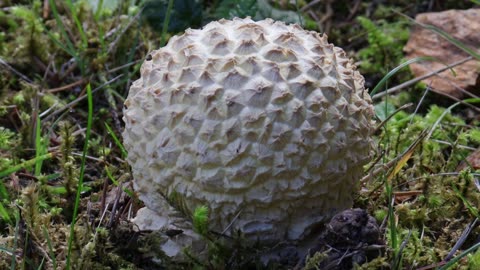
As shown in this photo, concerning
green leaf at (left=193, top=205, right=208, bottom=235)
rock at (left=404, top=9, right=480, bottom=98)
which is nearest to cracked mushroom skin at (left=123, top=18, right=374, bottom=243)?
green leaf at (left=193, top=205, right=208, bottom=235)

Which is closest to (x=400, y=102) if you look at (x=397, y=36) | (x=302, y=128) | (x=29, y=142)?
(x=397, y=36)

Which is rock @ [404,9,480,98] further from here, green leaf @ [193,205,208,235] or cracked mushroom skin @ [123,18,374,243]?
green leaf @ [193,205,208,235]

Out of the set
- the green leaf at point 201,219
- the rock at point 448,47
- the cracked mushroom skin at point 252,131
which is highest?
the cracked mushroom skin at point 252,131

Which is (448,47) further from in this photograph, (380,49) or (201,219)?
(201,219)

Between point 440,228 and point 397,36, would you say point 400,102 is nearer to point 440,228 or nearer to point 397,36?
point 397,36

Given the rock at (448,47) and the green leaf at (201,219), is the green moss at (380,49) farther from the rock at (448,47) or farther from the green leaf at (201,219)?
the green leaf at (201,219)

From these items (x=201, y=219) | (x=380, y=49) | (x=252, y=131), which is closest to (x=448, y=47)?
(x=380, y=49)

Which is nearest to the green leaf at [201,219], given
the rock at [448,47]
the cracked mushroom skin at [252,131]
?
the cracked mushroom skin at [252,131]
